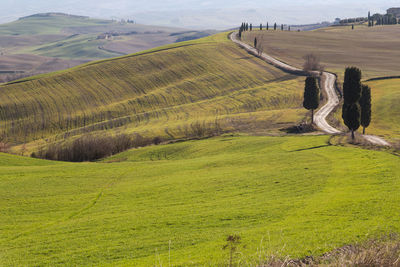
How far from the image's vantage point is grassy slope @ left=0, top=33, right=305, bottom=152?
8619cm

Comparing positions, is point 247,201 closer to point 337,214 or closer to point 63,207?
point 337,214

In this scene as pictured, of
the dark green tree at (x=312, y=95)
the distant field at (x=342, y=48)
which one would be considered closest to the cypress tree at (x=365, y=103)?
the dark green tree at (x=312, y=95)

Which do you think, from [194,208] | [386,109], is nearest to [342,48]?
[386,109]

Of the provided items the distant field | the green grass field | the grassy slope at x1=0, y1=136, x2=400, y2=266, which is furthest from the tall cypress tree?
the distant field

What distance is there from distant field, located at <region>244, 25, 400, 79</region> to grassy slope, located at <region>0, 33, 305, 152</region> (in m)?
22.3

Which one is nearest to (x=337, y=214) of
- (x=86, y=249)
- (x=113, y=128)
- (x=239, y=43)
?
(x=86, y=249)

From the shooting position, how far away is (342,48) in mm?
160750

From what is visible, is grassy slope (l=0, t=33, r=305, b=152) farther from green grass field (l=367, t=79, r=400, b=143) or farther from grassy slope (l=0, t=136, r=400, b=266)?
grassy slope (l=0, t=136, r=400, b=266)

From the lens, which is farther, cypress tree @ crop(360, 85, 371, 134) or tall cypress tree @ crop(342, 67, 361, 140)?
cypress tree @ crop(360, 85, 371, 134)

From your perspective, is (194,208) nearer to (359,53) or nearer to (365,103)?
(365,103)

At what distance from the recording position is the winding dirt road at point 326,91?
183ft

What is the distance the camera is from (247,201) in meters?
24.9

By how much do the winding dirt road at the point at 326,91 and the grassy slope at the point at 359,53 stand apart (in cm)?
383

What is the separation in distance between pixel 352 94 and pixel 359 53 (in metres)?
114
